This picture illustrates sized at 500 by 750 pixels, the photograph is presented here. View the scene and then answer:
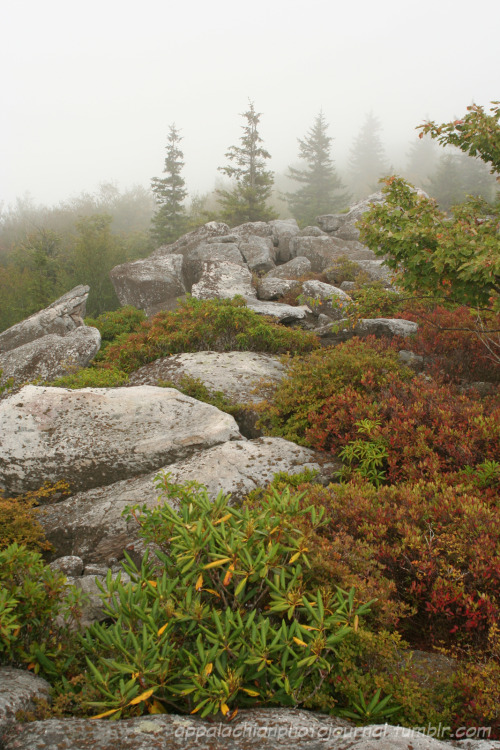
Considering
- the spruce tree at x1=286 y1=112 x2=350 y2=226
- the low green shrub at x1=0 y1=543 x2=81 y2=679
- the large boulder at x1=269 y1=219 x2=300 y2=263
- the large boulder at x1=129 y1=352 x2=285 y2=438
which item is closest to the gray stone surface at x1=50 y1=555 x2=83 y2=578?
the low green shrub at x1=0 y1=543 x2=81 y2=679

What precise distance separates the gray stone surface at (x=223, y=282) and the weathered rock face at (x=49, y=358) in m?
5.37

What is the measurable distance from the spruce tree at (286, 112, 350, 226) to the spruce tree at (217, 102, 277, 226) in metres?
7.35

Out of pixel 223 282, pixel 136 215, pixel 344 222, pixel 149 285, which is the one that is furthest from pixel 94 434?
pixel 136 215

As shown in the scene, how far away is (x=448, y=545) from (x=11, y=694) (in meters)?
3.02

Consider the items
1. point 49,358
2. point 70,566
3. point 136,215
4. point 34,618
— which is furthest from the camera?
point 136,215

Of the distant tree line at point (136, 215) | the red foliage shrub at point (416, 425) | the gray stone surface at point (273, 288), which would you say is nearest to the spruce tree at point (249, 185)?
the distant tree line at point (136, 215)

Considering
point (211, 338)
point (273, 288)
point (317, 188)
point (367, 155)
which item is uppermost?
point (367, 155)

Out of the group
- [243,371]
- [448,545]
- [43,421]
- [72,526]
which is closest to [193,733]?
[448,545]

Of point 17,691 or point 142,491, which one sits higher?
point 17,691

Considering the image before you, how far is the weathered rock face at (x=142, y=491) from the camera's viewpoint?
16.9ft

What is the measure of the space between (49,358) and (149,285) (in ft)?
22.8

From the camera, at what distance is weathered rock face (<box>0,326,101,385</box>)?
10172 mm

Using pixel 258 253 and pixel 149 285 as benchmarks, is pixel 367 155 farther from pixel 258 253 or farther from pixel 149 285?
pixel 149 285

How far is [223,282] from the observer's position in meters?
15.9
